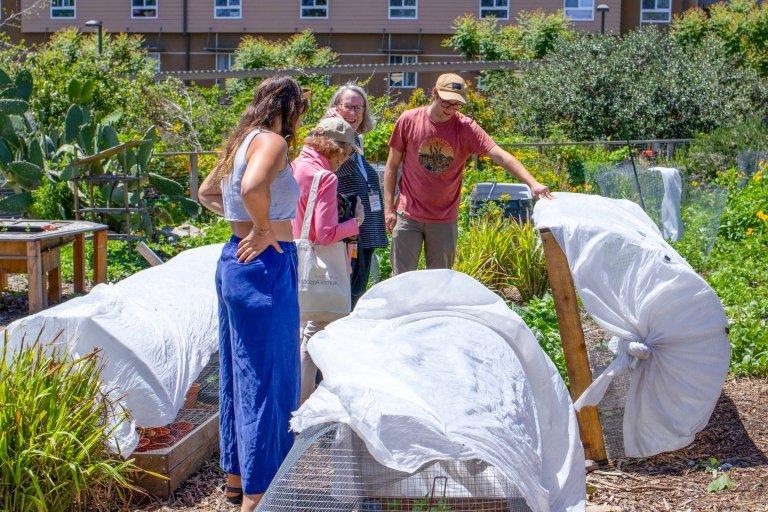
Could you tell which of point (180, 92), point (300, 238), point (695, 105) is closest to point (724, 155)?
point (695, 105)

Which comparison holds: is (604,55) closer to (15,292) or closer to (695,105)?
(695,105)

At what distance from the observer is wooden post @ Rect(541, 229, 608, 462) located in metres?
4.71

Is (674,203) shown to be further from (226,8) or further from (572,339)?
(226,8)

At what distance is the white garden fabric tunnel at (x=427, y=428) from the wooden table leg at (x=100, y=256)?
15.5 ft

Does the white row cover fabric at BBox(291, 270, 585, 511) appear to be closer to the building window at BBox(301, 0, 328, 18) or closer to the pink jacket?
the pink jacket

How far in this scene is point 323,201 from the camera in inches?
192

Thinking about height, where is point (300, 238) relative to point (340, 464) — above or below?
above

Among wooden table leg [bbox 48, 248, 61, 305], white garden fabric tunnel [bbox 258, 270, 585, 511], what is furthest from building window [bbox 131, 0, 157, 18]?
white garden fabric tunnel [bbox 258, 270, 585, 511]

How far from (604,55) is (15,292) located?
14.2 m

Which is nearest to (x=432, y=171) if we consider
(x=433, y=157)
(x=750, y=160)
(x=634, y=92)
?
(x=433, y=157)

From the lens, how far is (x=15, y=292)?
28.7ft

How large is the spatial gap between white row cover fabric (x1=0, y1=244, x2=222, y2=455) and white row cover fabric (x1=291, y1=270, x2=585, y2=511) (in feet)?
3.45

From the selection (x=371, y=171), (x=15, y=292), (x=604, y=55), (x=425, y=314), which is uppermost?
(x=604, y=55)

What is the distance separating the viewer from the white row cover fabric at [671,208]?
952 cm
